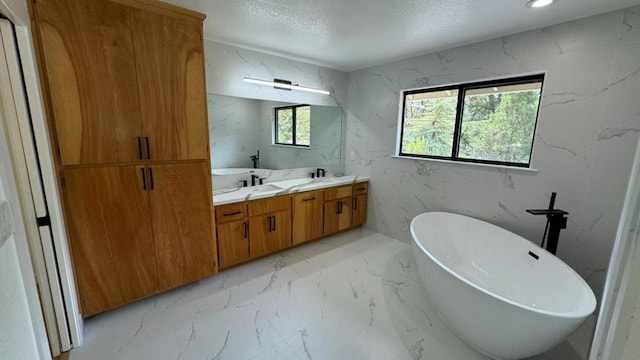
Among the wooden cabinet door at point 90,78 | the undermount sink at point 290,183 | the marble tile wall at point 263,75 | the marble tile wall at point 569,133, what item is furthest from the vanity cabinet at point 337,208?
the wooden cabinet door at point 90,78

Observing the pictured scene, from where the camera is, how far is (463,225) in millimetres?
2822

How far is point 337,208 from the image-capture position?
3.63 meters

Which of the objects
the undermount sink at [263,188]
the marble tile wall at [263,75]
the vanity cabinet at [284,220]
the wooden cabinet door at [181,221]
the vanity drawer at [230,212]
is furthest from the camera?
the undermount sink at [263,188]

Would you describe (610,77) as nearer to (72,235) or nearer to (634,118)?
(634,118)

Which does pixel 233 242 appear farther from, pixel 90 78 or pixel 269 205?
pixel 90 78

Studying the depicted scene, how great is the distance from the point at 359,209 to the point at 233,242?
194 centimetres

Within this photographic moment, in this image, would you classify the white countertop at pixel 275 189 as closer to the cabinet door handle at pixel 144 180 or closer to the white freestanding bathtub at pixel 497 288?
the cabinet door handle at pixel 144 180

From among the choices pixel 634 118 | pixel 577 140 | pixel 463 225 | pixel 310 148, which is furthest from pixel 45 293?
pixel 634 118

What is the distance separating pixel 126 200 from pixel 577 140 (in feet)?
12.0

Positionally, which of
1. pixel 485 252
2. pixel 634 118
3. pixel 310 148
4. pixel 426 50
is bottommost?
pixel 485 252

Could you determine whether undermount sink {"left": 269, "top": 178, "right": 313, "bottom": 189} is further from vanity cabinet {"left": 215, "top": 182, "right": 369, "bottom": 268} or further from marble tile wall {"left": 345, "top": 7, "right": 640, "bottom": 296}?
marble tile wall {"left": 345, "top": 7, "right": 640, "bottom": 296}

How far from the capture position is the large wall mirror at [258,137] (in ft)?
9.76

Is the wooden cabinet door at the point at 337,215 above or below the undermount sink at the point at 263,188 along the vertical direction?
below

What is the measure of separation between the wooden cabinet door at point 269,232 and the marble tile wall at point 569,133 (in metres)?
1.84
